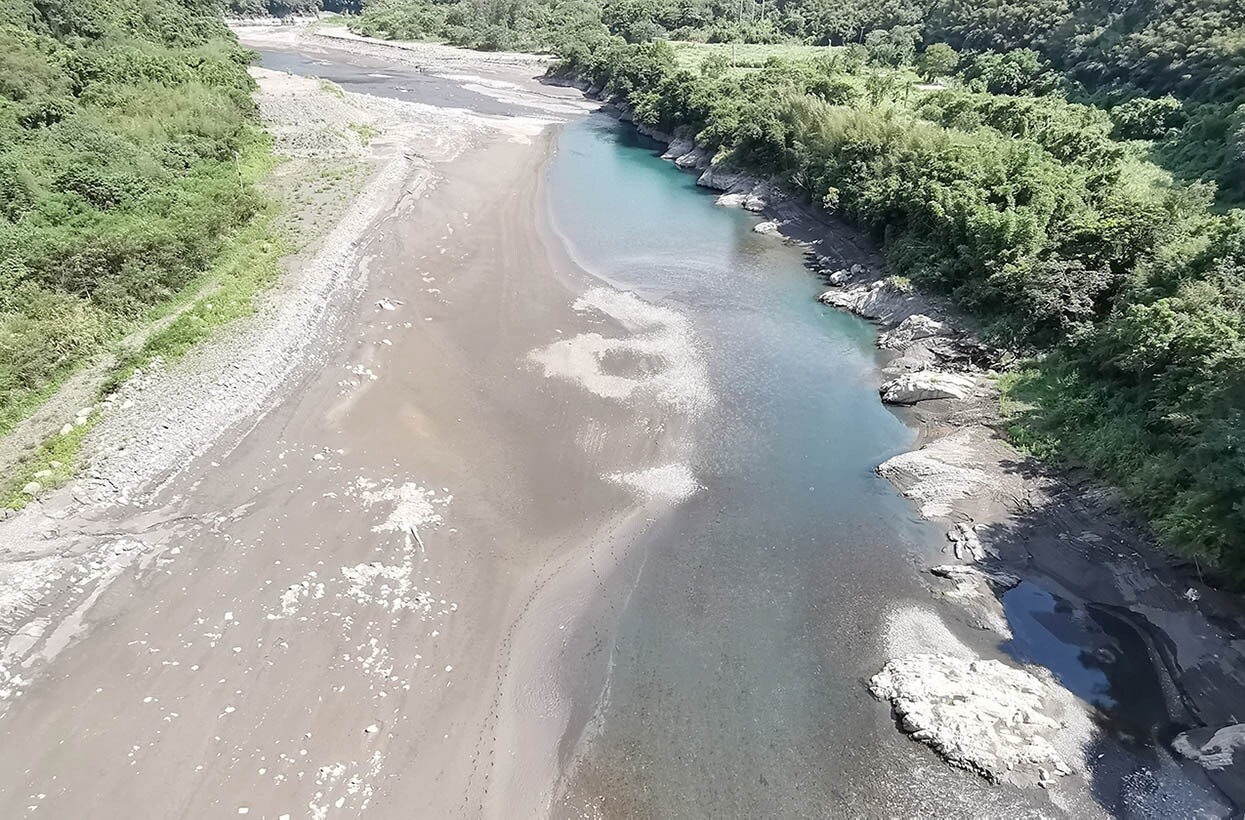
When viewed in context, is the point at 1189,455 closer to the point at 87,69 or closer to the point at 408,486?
the point at 408,486

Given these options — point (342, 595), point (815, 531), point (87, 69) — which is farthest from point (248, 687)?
point (87, 69)

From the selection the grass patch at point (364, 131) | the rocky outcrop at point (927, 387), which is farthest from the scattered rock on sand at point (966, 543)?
the grass patch at point (364, 131)

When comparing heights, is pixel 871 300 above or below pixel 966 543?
above

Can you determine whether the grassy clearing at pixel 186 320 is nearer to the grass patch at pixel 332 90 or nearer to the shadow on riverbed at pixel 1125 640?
the shadow on riverbed at pixel 1125 640

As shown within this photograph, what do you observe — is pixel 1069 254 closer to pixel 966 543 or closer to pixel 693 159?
pixel 966 543

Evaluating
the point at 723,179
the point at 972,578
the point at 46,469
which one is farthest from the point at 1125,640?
the point at 723,179

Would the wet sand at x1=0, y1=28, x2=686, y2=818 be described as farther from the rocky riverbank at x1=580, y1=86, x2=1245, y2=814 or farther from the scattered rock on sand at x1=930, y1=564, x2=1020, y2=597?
Answer: the scattered rock on sand at x1=930, y1=564, x2=1020, y2=597
